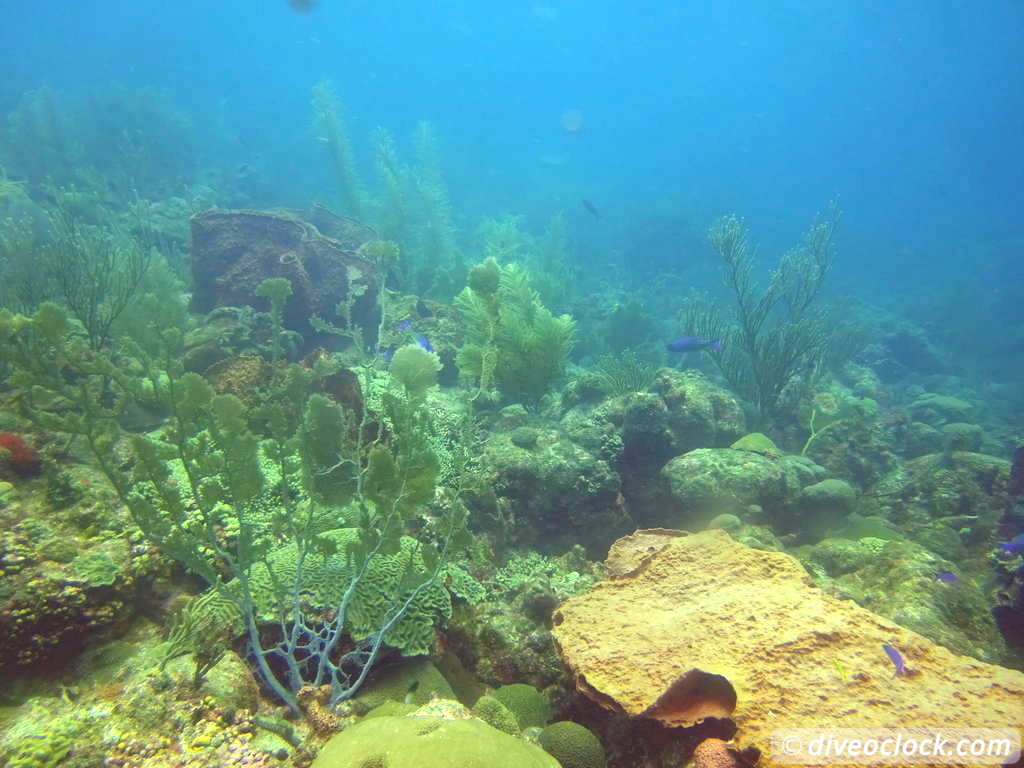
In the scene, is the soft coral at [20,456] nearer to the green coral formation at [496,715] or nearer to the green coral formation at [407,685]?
the green coral formation at [407,685]

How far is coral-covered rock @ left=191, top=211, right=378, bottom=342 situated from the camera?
9.15 meters

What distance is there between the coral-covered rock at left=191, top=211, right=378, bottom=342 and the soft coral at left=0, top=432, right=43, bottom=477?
5290 millimetres

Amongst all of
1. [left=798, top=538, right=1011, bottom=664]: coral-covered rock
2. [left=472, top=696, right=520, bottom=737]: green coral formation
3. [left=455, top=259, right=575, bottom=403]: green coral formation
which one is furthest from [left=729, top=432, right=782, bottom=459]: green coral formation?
[left=472, top=696, right=520, bottom=737]: green coral formation

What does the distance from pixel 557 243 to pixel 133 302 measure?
11693mm

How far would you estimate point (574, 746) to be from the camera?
277cm

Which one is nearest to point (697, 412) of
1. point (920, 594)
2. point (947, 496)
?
point (920, 594)

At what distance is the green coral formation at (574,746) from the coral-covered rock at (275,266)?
26.0ft

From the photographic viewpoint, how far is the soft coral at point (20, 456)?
386 cm

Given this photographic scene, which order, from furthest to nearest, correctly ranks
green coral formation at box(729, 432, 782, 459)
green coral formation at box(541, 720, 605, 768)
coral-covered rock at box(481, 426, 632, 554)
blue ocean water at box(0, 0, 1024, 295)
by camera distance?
blue ocean water at box(0, 0, 1024, 295) → green coral formation at box(729, 432, 782, 459) → coral-covered rock at box(481, 426, 632, 554) → green coral formation at box(541, 720, 605, 768)

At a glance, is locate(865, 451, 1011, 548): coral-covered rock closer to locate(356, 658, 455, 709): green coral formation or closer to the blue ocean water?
locate(356, 658, 455, 709): green coral formation

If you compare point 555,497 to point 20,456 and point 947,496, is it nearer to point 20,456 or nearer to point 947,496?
point 20,456

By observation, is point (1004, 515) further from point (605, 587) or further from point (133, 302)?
point (133, 302)

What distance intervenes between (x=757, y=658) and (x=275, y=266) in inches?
380

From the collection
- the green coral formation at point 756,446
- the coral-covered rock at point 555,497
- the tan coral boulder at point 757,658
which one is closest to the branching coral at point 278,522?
the tan coral boulder at point 757,658
